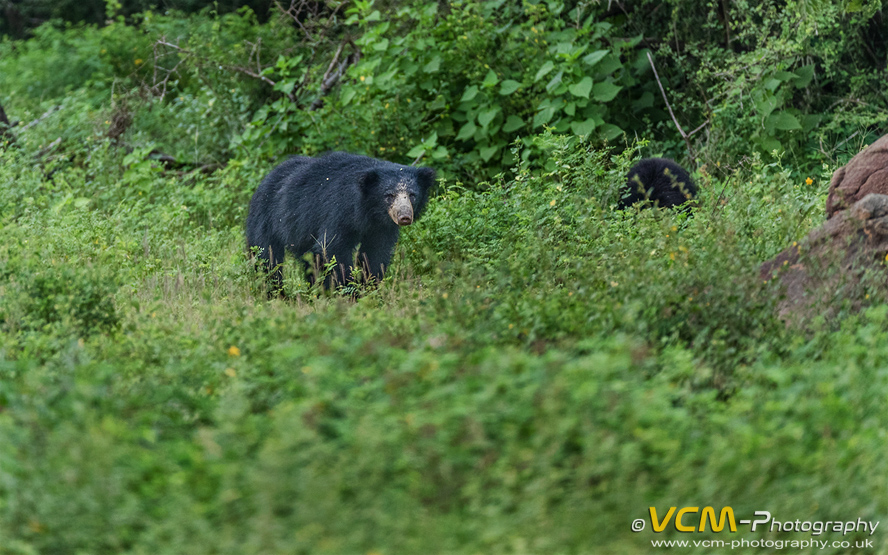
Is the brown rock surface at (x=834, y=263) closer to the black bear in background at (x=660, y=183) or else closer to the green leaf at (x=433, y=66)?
the black bear in background at (x=660, y=183)

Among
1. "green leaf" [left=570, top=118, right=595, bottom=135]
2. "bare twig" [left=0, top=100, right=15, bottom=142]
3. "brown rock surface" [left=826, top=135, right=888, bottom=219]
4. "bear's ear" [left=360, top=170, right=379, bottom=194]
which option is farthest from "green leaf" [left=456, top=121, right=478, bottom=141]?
"bare twig" [left=0, top=100, right=15, bottom=142]

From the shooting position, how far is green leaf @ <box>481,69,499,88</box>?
8.88 m

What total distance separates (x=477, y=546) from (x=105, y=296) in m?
2.95

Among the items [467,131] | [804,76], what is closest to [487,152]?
[467,131]

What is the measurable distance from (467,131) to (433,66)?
0.78 metres

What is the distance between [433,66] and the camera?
919cm

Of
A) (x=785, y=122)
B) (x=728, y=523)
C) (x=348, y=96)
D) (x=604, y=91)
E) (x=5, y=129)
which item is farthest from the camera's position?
(x=5, y=129)

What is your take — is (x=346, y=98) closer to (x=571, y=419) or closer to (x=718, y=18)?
(x=718, y=18)

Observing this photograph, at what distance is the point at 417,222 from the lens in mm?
7348

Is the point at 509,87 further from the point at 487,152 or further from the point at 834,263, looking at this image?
the point at 834,263

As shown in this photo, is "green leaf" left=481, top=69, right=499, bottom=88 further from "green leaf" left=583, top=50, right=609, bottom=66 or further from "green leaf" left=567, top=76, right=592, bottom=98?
"green leaf" left=583, top=50, right=609, bottom=66

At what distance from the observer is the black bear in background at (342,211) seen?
6586mm

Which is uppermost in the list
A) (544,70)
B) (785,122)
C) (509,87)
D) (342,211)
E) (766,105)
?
(544,70)

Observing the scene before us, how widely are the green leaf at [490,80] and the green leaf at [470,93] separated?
117 mm
